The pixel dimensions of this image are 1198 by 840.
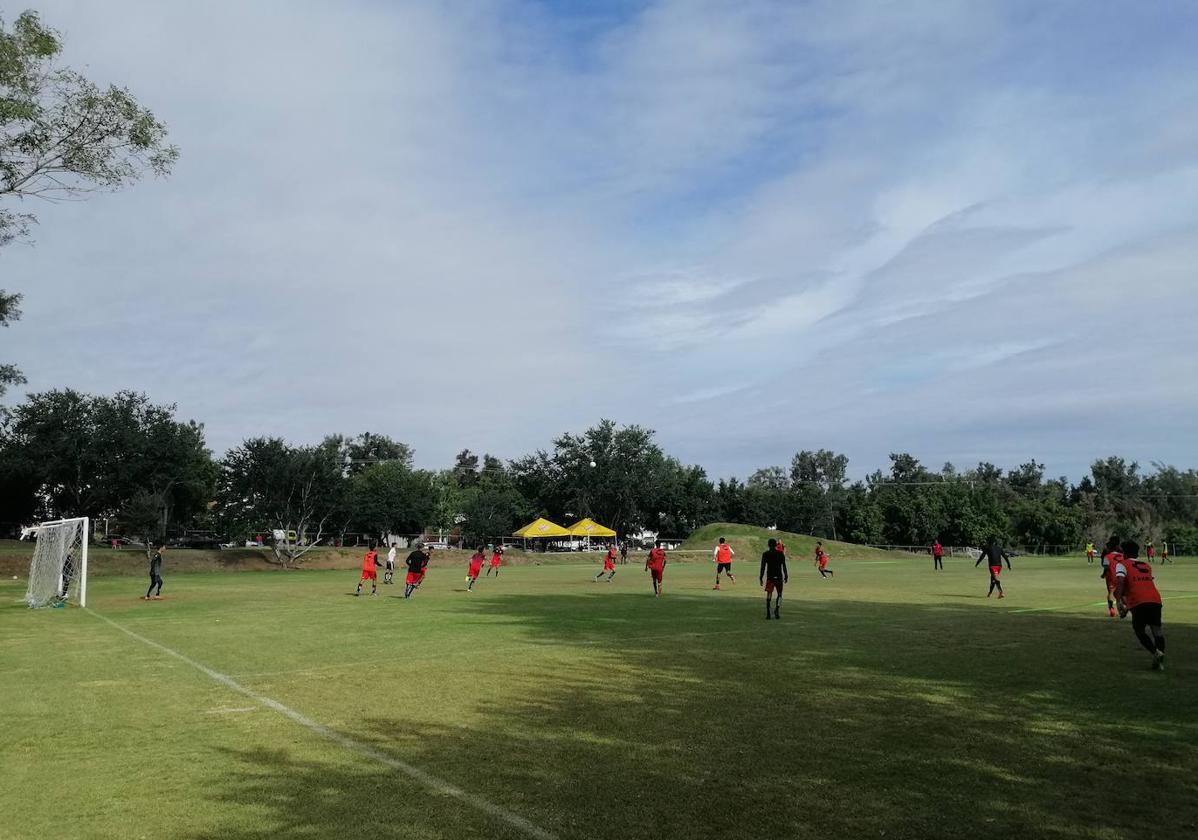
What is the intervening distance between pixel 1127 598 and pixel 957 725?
6397 millimetres

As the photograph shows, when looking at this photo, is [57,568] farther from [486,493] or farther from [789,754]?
[486,493]

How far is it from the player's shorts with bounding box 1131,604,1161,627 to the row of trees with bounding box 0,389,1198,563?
54.7m

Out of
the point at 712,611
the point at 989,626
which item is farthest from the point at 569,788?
the point at 712,611

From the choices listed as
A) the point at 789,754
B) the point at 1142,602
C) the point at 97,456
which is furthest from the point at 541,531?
the point at 789,754

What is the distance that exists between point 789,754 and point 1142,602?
8515 mm

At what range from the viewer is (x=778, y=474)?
586ft

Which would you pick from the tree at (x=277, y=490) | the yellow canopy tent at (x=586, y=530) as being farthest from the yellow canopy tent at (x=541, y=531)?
the tree at (x=277, y=490)

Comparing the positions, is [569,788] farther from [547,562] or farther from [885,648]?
[547,562]

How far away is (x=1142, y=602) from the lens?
13219mm

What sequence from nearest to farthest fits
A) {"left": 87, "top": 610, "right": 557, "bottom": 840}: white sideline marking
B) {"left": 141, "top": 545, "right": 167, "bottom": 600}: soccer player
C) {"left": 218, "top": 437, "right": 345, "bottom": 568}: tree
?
{"left": 87, "top": 610, "right": 557, "bottom": 840}: white sideline marking < {"left": 141, "top": 545, "right": 167, "bottom": 600}: soccer player < {"left": 218, "top": 437, "right": 345, "bottom": 568}: tree

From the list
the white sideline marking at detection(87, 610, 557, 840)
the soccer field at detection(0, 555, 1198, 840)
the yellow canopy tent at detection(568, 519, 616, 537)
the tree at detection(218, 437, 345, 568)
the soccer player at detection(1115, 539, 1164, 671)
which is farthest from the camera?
the yellow canopy tent at detection(568, 519, 616, 537)

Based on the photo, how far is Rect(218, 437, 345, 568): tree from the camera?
58.9 metres

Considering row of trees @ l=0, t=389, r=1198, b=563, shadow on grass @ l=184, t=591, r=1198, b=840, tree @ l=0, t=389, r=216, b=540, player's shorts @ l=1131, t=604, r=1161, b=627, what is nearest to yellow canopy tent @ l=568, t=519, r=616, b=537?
row of trees @ l=0, t=389, r=1198, b=563

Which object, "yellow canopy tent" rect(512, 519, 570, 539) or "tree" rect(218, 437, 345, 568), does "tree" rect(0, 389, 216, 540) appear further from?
"yellow canopy tent" rect(512, 519, 570, 539)
